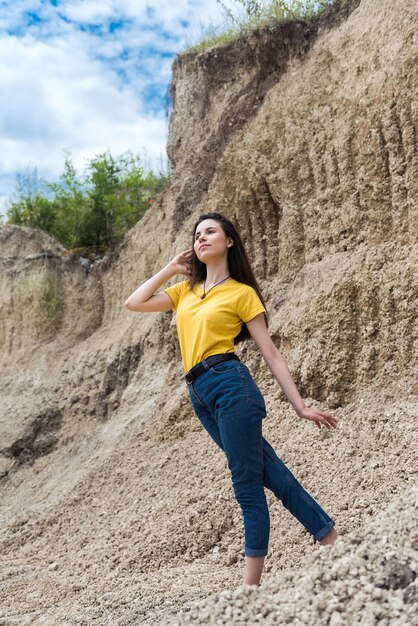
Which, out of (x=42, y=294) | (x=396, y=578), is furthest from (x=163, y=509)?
(x=42, y=294)

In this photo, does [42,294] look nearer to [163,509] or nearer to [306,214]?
[306,214]

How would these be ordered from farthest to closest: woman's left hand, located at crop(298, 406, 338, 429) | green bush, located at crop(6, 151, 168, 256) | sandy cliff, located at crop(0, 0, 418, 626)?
green bush, located at crop(6, 151, 168, 256)
sandy cliff, located at crop(0, 0, 418, 626)
woman's left hand, located at crop(298, 406, 338, 429)

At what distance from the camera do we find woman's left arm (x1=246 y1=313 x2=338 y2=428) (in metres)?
3.63

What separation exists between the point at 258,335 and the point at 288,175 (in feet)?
14.4

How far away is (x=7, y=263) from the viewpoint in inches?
526

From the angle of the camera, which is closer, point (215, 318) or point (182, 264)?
point (215, 318)

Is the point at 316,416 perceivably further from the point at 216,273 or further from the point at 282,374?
the point at 216,273

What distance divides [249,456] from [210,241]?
1.26m

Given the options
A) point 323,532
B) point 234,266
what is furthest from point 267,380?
point 323,532

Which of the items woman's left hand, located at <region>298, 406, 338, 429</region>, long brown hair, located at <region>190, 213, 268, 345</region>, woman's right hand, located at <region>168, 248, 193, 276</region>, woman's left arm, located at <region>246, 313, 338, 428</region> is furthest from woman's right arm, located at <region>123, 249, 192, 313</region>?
woman's left hand, located at <region>298, 406, 338, 429</region>

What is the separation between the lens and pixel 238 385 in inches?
139

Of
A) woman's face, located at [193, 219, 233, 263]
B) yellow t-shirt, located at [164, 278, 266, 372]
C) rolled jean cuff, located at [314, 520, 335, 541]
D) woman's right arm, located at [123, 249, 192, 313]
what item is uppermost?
woman's face, located at [193, 219, 233, 263]

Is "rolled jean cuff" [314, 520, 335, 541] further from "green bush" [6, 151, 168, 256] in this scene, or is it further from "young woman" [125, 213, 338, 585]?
"green bush" [6, 151, 168, 256]

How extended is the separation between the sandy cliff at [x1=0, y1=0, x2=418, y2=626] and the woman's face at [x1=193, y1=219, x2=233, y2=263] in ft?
5.49
